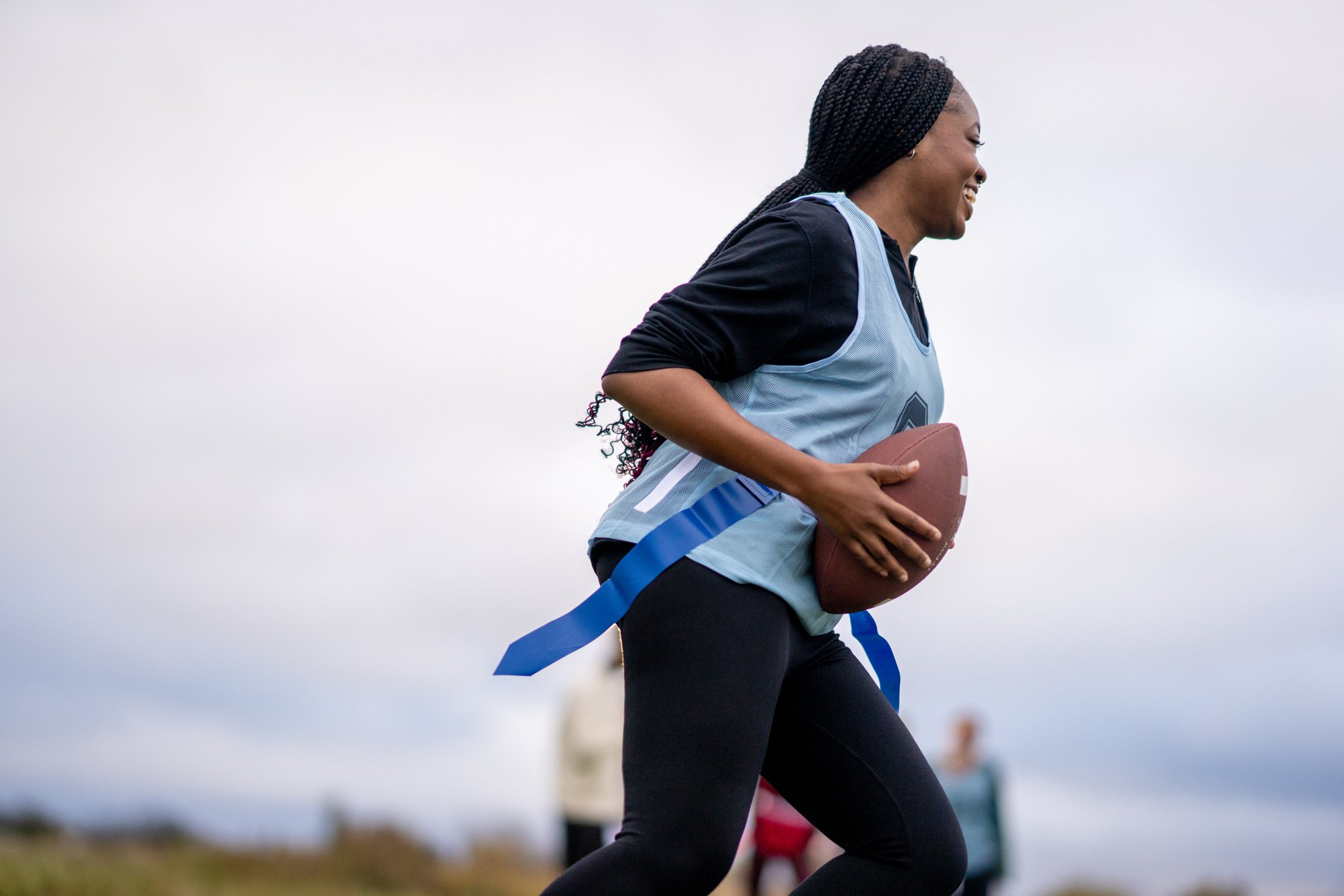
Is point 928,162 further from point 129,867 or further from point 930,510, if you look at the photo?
point 129,867

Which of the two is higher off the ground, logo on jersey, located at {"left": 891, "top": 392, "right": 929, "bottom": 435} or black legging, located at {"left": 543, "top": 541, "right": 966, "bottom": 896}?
logo on jersey, located at {"left": 891, "top": 392, "right": 929, "bottom": 435}

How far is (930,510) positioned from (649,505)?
0.45 meters

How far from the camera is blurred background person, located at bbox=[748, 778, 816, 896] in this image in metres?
7.36

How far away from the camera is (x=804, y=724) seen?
2074 mm

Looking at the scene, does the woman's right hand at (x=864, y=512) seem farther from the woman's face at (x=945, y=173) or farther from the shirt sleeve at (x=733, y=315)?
the woman's face at (x=945, y=173)

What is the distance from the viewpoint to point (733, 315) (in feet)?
6.38

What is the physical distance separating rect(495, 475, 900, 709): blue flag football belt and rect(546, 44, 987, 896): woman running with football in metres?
0.02

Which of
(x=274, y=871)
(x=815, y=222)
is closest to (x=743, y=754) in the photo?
(x=815, y=222)

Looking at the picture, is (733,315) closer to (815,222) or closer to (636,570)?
(815,222)

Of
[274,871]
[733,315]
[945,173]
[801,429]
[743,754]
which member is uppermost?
[945,173]

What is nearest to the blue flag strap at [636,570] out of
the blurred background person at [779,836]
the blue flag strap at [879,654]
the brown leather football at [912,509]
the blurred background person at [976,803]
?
the brown leather football at [912,509]

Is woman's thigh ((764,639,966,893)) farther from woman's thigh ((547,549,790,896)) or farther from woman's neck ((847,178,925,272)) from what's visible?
woman's neck ((847,178,925,272))

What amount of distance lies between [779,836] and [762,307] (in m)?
5.98

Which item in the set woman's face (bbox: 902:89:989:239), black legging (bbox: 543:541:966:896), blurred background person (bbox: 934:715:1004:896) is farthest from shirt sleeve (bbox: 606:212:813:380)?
blurred background person (bbox: 934:715:1004:896)
